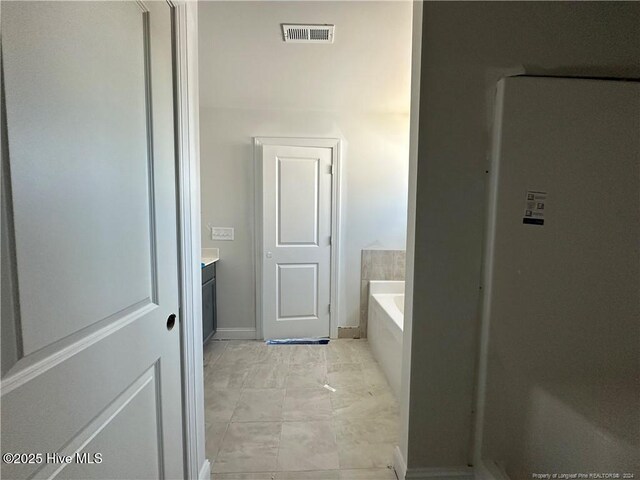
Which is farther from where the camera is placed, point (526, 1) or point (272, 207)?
point (272, 207)

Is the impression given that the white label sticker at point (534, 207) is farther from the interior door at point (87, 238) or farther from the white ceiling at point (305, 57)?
the interior door at point (87, 238)

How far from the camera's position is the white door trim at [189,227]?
1.13m

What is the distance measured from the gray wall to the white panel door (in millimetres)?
1786

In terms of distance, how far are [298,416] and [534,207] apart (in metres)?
1.78

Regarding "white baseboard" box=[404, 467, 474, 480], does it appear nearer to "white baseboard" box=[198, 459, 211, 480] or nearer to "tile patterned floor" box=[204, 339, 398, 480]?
"tile patterned floor" box=[204, 339, 398, 480]

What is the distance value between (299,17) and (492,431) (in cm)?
244

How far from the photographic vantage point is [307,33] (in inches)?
A: 73.9

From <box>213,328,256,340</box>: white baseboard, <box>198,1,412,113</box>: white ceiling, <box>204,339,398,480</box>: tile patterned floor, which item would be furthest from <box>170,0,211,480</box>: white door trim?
<box>213,328,256,340</box>: white baseboard

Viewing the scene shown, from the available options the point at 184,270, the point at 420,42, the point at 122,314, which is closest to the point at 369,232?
the point at 420,42

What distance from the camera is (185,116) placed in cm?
116

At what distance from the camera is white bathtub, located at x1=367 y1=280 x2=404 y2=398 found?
211 centimetres

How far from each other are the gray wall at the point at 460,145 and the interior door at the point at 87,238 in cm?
105

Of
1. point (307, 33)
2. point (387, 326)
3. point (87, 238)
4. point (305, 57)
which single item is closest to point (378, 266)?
point (387, 326)

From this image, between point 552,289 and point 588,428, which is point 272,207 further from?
point 588,428
